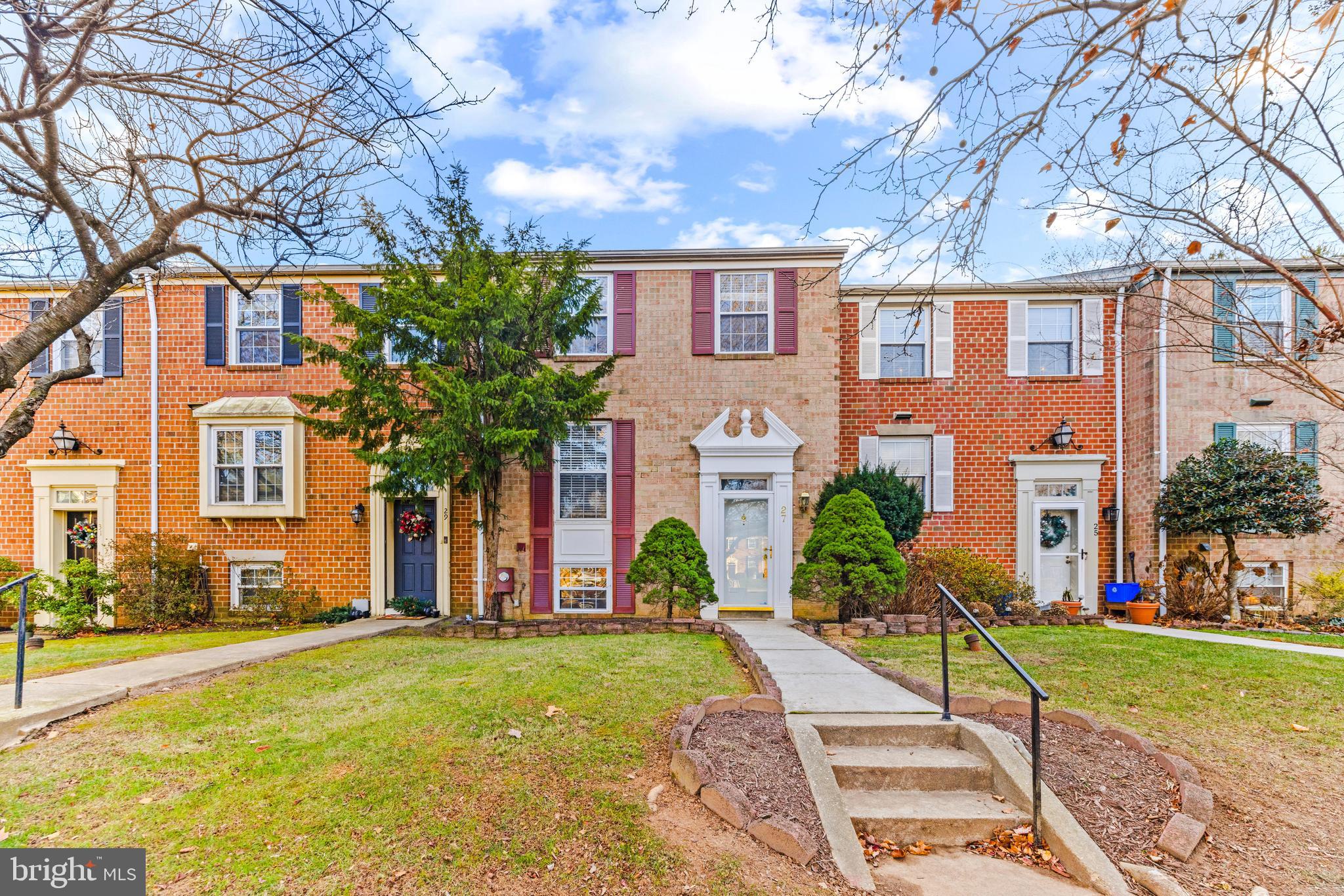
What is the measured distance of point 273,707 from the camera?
5035mm

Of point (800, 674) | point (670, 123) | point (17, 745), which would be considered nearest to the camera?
point (17, 745)

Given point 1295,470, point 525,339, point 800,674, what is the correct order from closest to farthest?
point 800,674 → point 525,339 → point 1295,470

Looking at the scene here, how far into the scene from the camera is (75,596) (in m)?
10.0

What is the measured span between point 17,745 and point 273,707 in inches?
57.7

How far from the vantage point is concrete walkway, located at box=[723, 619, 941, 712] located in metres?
4.65

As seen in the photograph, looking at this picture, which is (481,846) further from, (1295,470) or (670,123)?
(1295,470)

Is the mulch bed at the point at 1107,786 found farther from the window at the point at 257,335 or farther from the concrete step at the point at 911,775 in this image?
the window at the point at 257,335

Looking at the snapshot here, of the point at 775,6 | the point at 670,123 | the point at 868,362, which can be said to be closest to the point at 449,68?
the point at 775,6

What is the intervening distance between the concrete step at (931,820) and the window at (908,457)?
8058 mm

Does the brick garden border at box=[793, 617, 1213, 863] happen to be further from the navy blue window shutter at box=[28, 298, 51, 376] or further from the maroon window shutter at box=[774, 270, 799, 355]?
the navy blue window shutter at box=[28, 298, 51, 376]

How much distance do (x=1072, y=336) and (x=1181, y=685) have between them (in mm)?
7078

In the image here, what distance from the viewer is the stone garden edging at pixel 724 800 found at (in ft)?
10.2

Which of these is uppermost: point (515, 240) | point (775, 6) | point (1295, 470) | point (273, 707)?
point (515, 240)

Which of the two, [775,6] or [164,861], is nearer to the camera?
[164,861]
